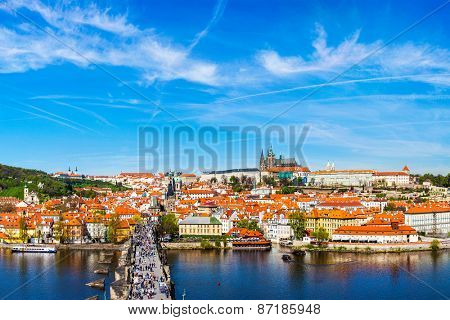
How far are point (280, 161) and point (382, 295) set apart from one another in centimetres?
3071

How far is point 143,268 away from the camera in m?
8.92

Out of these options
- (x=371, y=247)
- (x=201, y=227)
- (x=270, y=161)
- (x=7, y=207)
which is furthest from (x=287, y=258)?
(x=270, y=161)

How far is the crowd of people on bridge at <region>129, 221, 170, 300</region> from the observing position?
6832mm

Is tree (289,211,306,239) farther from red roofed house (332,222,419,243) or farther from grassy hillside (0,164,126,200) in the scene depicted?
grassy hillside (0,164,126,200)

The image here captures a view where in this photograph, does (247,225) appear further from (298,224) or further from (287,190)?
(287,190)

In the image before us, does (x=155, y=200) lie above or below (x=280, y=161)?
below

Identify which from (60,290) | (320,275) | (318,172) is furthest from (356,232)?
(318,172)

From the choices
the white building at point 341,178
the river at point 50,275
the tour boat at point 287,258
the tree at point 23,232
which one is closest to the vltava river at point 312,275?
the tour boat at point 287,258

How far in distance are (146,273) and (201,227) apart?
8.48 metres

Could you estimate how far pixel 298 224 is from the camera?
1564 cm

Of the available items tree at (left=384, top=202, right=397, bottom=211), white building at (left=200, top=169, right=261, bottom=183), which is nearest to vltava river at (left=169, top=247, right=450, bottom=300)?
tree at (left=384, top=202, right=397, bottom=211)

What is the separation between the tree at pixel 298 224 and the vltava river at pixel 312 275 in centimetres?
191
